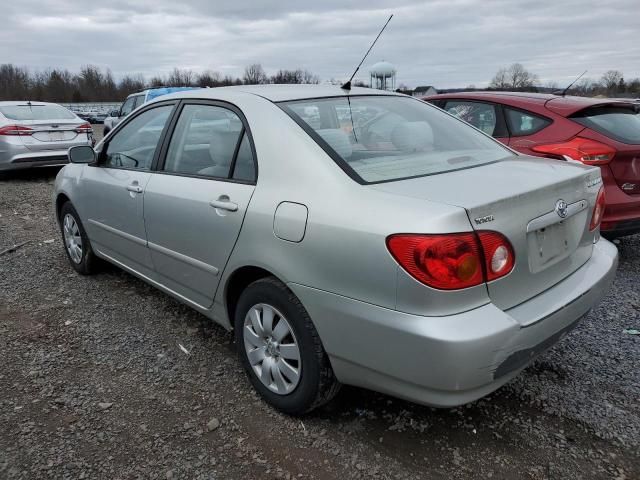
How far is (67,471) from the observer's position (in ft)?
7.45

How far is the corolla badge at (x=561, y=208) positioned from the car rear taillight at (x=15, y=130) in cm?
978

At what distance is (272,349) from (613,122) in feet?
12.3

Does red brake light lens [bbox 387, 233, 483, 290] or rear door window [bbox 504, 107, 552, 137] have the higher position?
rear door window [bbox 504, 107, 552, 137]

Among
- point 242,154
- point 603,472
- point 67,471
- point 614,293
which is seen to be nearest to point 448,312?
point 603,472

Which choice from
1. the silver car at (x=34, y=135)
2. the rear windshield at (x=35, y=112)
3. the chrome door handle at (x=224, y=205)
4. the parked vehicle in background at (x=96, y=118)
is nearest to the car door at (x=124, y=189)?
the chrome door handle at (x=224, y=205)

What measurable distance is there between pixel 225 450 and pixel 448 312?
4.08 ft

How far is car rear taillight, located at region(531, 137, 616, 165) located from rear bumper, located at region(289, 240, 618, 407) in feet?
7.74

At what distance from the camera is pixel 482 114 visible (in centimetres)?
530

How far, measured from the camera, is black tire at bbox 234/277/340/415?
2295mm

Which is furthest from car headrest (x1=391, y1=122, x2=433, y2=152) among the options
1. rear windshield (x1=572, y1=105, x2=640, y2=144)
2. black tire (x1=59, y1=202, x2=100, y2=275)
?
black tire (x1=59, y1=202, x2=100, y2=275)

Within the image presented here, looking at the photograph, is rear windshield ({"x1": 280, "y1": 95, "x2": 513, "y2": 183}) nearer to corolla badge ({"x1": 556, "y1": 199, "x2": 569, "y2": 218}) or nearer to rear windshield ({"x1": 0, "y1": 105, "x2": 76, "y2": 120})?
corolla badge ({"x1": 556, "y1": 199, "x2": 569, "y2": 218})

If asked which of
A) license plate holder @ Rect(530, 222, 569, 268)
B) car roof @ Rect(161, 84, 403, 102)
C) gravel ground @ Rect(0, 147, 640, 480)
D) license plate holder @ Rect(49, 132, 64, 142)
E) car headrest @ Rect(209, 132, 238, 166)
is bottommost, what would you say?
gravel ground @ Rect(0, 147, 640, 480)

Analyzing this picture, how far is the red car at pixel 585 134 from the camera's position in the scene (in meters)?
4.23

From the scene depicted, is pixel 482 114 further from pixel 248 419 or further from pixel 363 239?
pixel 248 419
